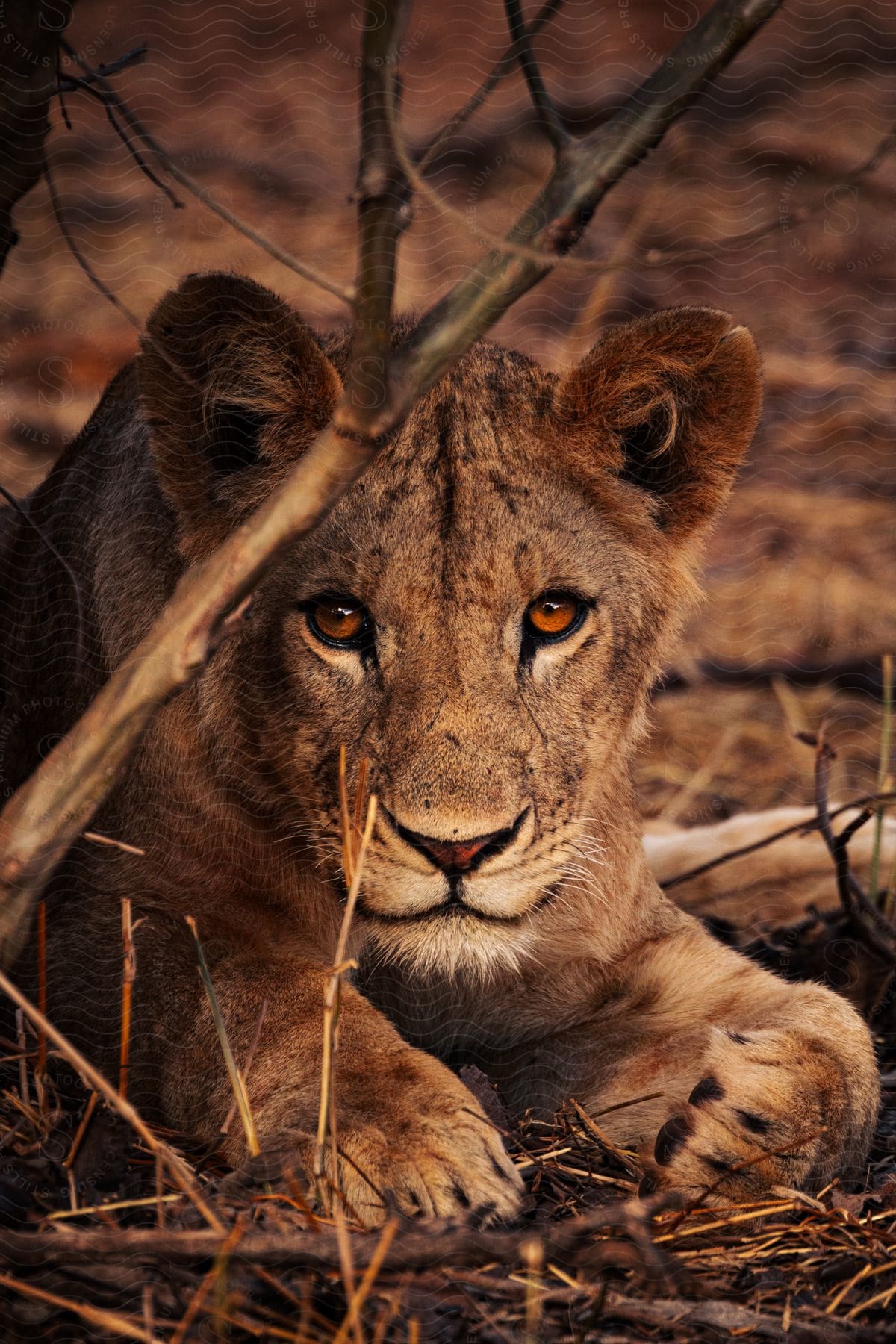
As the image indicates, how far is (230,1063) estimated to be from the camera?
182cm

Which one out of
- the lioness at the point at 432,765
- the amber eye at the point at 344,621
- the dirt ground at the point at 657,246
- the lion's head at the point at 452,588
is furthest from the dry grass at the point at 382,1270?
the dirt ground at the point at 657,246

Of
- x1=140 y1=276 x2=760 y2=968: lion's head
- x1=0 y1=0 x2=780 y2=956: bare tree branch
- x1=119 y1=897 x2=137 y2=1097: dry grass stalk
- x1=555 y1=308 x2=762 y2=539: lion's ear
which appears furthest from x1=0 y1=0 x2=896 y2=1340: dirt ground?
x1=119 y1=897 x2=137 y2=1097: dry grass stalk

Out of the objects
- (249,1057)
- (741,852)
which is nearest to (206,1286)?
(249,1057)

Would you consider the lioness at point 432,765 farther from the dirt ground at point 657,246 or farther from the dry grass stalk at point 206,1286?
the dirt ground at point 657,246

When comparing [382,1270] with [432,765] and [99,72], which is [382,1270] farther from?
[99,72]

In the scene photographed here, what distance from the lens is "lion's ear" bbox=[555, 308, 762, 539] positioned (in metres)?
2.26

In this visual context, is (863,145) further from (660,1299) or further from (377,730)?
(660,1299)

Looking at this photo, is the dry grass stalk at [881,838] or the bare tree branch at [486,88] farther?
the dry grass stalk at [881,838]

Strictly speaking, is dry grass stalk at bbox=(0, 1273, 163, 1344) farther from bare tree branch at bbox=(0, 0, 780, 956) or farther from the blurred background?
the blurred background

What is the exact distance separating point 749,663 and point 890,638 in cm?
48

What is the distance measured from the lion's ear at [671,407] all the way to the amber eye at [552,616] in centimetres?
27

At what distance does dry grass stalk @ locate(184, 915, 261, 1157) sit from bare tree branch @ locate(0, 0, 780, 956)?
287 millimetres

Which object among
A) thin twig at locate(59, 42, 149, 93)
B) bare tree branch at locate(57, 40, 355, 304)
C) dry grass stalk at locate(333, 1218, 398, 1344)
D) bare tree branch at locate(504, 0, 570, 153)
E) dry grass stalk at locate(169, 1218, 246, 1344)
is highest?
bare tree branch at locate(504, 0, 570, 153)

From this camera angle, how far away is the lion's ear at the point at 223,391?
208 cm
